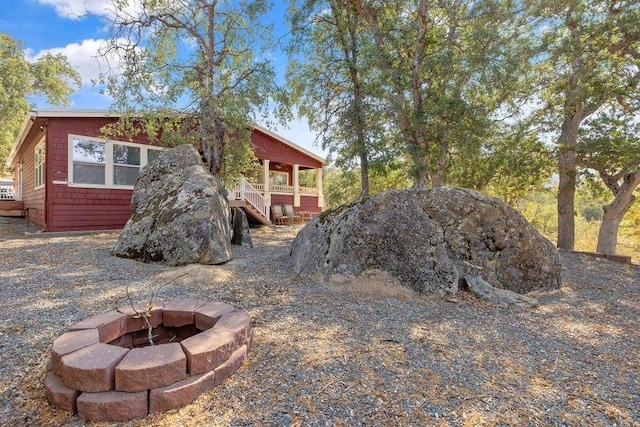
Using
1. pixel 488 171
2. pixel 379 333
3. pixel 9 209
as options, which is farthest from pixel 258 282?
pixel 9 209

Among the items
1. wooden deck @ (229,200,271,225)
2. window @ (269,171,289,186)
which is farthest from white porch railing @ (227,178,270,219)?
window @ (269,171,289,186)

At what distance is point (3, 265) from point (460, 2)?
31.0ft

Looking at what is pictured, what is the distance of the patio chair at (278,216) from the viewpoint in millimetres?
13633

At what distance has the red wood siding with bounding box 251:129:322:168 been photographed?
43.8ft

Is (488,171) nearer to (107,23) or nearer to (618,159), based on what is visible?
(618,159)

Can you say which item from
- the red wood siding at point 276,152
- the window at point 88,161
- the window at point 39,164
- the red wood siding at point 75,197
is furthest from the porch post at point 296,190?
the window at point 39,164

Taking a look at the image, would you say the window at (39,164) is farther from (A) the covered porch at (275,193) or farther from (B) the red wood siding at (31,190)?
(A) the covered porch at (275,193)

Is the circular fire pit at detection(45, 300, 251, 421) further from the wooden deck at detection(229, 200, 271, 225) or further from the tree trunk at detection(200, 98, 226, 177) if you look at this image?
the wooden deck at detection(229, 200, 271, 225)

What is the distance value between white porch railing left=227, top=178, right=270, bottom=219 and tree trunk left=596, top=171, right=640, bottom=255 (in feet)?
31.6

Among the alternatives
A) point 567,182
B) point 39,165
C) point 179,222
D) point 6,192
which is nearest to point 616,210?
point 567,182

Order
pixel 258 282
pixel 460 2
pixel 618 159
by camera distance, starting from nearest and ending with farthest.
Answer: pixel 258 282, pixel 618 159, pixel 460 2

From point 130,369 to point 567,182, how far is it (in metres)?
8.47

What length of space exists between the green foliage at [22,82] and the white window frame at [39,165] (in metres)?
6.09

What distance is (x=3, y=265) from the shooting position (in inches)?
181
